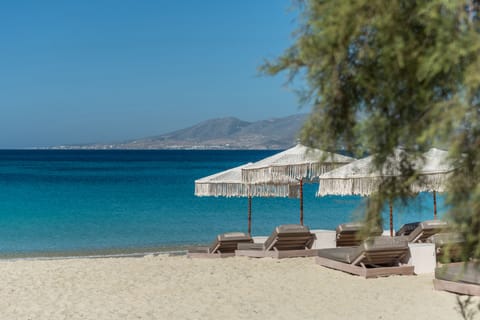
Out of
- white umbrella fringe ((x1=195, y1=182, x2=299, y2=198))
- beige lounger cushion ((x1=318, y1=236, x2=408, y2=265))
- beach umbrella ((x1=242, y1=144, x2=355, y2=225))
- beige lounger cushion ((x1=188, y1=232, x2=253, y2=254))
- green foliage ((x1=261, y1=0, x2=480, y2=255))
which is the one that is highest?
green foliage ((x1=261, y1=0, x2=480, y2=255))

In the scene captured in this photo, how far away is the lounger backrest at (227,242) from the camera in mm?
11094

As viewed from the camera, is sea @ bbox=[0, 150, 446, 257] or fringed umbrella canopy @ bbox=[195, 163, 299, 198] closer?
fringed umbrella canopy @ bbox=[195, 163, 299, 198]

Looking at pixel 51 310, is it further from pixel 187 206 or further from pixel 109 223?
pixel 187 206

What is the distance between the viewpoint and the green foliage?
252 cm

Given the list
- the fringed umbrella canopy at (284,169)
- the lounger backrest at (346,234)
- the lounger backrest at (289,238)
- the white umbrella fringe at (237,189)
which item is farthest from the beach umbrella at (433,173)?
the white umbrella fringe at (237,189)

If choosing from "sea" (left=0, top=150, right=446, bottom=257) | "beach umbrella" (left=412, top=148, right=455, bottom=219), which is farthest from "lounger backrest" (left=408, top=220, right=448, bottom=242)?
→ "beach umbrella" (left=412, top=148, right=455, bottom=219)

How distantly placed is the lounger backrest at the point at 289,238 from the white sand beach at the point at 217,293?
0.42 metres

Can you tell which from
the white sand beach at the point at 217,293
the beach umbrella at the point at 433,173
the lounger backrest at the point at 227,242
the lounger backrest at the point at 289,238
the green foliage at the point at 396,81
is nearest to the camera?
the green foliage at the point at 396,81

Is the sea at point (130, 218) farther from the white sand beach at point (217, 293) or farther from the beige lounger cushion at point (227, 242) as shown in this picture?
the beige lounger cushion at point (227, 242)

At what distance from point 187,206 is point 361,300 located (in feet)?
70.3

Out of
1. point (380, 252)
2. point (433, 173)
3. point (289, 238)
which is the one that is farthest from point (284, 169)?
point (433, 173)

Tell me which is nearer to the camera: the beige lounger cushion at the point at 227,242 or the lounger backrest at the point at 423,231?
the lounger backrest at the point at 423,231

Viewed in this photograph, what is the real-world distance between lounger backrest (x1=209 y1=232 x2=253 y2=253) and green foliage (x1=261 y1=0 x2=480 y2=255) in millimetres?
8124

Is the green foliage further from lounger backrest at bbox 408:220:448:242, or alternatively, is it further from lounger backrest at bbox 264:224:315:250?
lounger backrest at bbox 408:220:448:242
